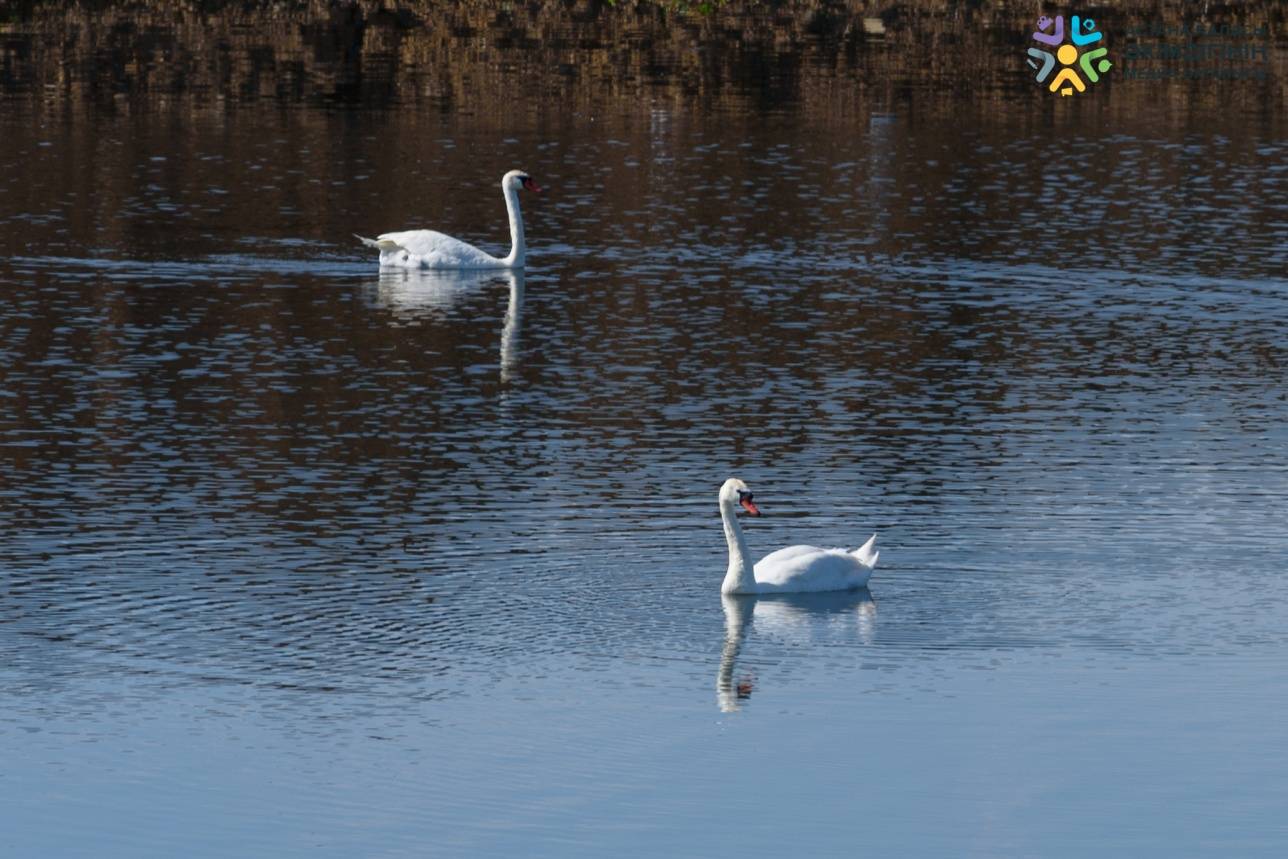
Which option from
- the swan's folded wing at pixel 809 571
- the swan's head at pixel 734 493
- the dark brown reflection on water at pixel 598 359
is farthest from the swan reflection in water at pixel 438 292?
the swan's head at pixel 734 493

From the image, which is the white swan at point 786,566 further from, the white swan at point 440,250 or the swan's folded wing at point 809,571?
the white swan at point 440,250

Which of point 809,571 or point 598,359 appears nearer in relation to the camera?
point 809,571

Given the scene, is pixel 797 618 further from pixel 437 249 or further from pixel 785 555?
pixel 437 249

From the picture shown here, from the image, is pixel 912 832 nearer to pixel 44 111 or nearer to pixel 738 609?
pixel 738 609

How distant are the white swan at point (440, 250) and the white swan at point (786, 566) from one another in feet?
63.7

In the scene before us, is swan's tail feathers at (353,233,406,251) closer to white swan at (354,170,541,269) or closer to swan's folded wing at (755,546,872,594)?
white swan at (354,170,541,269)

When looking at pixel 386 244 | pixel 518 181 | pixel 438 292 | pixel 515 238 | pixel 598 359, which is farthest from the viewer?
pixel 518 181

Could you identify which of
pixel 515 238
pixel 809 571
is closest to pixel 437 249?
pixel 515 238

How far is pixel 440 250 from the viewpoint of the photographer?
39.2 meters

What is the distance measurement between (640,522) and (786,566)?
8.04ft

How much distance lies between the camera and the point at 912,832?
14.7 meters

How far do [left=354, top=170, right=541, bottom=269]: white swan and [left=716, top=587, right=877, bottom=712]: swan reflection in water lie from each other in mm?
19391

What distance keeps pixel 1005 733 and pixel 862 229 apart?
26759mm

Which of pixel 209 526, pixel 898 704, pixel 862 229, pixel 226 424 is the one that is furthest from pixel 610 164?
pixel 898 704
